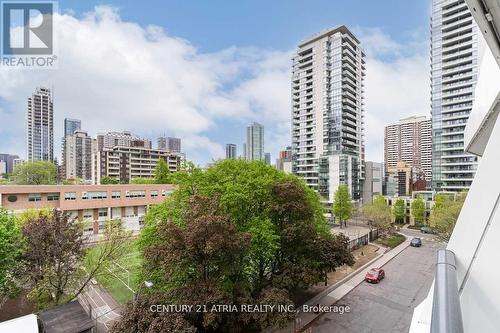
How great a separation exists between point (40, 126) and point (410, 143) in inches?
5211

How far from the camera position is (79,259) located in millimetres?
11453

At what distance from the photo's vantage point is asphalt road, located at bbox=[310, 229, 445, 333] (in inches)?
446

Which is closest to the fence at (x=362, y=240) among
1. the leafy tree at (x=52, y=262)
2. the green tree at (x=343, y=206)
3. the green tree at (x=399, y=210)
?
the green tree at (x=343, y=206)

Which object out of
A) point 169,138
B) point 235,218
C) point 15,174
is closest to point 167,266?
point 235,218

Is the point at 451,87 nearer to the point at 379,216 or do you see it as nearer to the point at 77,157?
the point at 379,216

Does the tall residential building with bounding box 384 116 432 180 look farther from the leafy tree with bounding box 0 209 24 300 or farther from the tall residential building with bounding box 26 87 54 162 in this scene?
the tall residential building with bounding box 26 87 54 162

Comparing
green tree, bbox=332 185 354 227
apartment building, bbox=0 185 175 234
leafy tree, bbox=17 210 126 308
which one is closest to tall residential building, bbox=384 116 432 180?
green tree, bbox=332 185 354 227

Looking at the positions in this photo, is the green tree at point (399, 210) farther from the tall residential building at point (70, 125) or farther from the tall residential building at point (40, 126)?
the tall residential building at point (70, 125)

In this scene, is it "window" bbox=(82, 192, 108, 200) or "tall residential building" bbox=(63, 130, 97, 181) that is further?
"tall residential building" bbox=(63, 130, 97, 181)

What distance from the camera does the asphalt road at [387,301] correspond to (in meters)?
11.3

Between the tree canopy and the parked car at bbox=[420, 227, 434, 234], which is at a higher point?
the tree canopy

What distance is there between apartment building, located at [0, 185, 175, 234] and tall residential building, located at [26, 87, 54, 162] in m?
81.8

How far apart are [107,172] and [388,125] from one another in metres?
99.2

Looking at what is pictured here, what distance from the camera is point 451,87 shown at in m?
41.7
